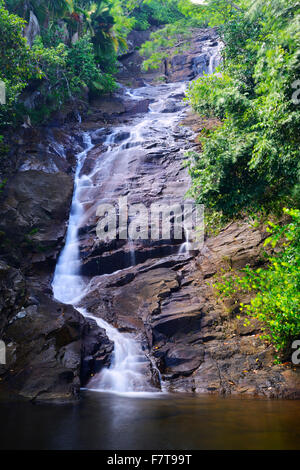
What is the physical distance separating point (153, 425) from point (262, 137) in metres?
6.58

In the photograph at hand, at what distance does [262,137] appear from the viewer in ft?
26.1

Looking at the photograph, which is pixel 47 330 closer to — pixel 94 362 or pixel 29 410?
pixel 94 362

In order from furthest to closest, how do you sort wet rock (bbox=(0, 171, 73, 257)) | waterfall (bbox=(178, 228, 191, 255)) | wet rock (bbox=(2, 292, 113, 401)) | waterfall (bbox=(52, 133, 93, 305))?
1. wet rock (bbox=(0, 171, 73, 257))
2. waterfall (bbox=(178, 228, 191, 255))
3. waterfall (bbox=(52, 133, 93, 305))
4. wet rock (bbox=(2, 292, 113, 401))

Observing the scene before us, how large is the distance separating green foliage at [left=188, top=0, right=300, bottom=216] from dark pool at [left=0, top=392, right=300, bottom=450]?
15.7ft

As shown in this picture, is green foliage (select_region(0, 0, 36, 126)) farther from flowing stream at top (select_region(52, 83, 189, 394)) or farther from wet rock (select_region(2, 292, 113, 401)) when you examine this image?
wet rock (select_region(2, 292, 113, 401))

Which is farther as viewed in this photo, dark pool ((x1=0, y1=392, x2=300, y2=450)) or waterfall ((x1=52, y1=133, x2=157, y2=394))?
waterfall ((x1=52, y1=133, x2=157, y2=394))

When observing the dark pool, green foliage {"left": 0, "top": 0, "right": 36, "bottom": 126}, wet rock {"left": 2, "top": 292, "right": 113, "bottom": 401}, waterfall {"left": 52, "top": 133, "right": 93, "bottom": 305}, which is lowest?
the dark pool

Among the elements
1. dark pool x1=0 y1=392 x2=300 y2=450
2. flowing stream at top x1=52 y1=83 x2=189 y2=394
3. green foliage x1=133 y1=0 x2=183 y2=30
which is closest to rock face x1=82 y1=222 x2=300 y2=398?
flowing stream at top x1=52 y1=83 x2=189 y2=394

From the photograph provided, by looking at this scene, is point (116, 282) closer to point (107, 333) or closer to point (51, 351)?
point (107, 333)

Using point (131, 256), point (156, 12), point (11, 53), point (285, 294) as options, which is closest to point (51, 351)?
point (131, 256)

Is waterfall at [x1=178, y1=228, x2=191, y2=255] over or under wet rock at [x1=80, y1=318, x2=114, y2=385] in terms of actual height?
over

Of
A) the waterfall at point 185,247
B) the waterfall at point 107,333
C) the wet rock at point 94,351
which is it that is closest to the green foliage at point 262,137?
the waterfall at point 185,247

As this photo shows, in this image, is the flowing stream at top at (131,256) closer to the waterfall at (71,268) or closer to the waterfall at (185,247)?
the waterfall at (71,268)

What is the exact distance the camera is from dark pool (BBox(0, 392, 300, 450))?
14.4ft
